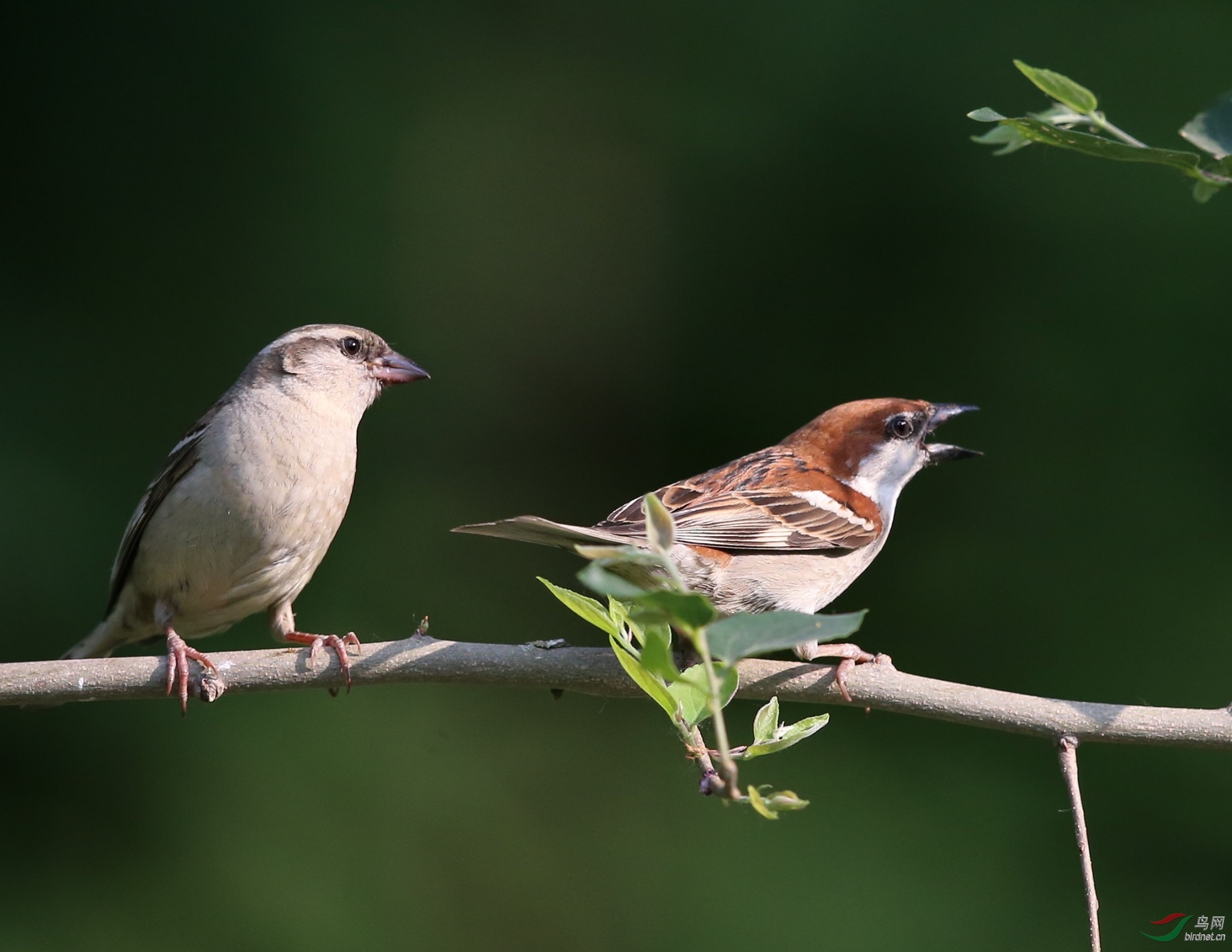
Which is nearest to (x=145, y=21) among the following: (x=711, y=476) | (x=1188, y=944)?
(x=711, y=476)

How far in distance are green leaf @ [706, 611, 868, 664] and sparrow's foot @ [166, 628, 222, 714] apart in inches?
64.9

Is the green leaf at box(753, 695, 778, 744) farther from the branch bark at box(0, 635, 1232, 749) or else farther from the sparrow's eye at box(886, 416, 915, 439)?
the sparrow's eye at box(886, 416, 915, 439)

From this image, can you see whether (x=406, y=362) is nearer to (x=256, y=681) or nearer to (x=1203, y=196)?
(x=256, y=681)

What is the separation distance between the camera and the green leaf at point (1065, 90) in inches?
47.3

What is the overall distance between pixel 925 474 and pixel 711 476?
2.00m

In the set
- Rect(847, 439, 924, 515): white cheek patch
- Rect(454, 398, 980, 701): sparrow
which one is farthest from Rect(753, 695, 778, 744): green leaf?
Rect(847, 439, 924, 515): white cheek patch

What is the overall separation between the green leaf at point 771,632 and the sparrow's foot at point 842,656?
1338mm

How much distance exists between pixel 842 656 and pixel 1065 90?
1536 millimetres

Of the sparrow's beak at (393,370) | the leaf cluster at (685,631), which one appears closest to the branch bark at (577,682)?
the leaf cluster at (685,631)

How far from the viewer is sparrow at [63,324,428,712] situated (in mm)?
3104

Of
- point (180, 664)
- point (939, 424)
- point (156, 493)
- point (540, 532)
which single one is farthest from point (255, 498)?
point (939, 424)

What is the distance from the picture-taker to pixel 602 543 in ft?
7.74

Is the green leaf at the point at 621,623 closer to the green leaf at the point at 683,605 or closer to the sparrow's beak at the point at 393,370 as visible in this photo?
the green leaf at the point at 683,605

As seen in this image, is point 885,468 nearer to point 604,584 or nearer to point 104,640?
point 104,640
